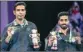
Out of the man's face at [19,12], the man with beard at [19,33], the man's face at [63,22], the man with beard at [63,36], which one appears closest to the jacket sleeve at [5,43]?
the man with beard at [19,33]

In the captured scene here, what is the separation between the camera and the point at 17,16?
14.3ft

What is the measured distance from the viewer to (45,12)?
14.3ft

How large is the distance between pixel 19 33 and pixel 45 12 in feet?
1.20

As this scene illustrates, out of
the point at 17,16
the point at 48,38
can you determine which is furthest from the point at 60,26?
the point at 17,16

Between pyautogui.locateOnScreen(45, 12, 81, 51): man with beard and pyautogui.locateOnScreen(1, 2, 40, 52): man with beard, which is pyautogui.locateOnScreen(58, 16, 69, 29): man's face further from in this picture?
pyautogui.locateOnScreen(1, 2, 40, 52): man with beard

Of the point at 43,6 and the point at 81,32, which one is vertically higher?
the point at 43,6

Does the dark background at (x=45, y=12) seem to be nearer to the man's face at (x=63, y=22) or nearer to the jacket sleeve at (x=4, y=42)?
the man's face at (x=63, y=22)

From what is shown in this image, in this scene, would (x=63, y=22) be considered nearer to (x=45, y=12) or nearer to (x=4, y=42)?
(x=45, y=12)

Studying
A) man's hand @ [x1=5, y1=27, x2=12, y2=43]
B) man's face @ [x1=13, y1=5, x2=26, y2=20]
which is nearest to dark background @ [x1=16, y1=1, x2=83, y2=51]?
man's face @ [x1=13, y1=5, x2=26, y2=20]

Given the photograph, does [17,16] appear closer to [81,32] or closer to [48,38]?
[48,38]

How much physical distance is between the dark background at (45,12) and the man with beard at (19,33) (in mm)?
55

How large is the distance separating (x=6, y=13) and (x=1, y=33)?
225 mm

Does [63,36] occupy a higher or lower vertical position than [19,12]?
lower

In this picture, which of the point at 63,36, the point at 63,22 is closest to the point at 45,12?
the point at 63,22
